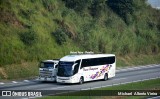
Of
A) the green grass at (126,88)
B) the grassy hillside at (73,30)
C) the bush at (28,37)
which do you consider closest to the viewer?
the green grass at (126,88)

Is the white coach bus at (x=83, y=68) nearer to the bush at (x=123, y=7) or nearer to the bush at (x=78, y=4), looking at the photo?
the bush at (x=78, y=4)

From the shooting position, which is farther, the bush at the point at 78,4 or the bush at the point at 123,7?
the bush at the point at 123,7

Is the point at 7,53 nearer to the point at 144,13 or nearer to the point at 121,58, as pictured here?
the point at 121,58

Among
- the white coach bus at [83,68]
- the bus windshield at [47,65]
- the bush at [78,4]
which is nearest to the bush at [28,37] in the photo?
the bus windshield at [47,65]

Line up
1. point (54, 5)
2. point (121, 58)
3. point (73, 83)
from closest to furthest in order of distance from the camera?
point (73, 83) < point (54, 5) < point (121, 58)

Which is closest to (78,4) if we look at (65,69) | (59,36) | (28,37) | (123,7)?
(59,36)

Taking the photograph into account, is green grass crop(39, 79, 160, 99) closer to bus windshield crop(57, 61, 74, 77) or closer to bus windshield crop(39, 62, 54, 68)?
bus windshield crop(57, 61, 74, 77)

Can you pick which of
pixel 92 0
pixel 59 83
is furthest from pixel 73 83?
pixel 92 0

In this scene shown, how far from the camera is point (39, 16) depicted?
66375 millimetres

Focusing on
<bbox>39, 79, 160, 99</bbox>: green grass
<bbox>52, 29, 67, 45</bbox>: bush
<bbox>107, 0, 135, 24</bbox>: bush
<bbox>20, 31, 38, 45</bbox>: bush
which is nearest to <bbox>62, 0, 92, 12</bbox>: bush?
<bbox>107, 0, 135, 24</bbox>: bush

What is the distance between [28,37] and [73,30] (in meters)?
12.5

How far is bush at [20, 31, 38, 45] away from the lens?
59.6m

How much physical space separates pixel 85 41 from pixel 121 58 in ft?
28.5

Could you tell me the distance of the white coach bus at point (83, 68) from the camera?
160 feet
